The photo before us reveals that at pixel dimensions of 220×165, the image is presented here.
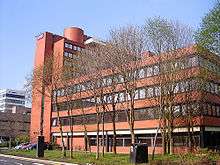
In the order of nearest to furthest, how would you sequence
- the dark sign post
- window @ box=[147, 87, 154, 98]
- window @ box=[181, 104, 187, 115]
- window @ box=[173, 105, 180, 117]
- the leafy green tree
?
the leafy green tree → the dark sign post → window @ box=[147, 87, 154, 98] → window @ box=[181, 104, 187, 115] → window @ box=[173, 105, 180, 117]

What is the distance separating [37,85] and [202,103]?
21.2 m

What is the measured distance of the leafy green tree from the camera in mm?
32062

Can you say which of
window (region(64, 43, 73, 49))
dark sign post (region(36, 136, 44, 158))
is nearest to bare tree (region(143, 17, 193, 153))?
dark sign post (region(36, 136, 44, 158))

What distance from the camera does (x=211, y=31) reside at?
1271 inches

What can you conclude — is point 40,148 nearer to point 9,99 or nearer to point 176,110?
point 176,110

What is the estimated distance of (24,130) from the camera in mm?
118000

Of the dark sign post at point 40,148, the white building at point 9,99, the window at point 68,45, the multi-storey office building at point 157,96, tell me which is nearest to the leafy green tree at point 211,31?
the multi-storey office building at point 157,96

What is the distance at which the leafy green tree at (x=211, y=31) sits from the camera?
32.1 metres

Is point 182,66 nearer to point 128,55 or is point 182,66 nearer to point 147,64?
point 147,64

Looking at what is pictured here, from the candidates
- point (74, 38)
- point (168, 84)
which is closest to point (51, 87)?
point (168, 84)

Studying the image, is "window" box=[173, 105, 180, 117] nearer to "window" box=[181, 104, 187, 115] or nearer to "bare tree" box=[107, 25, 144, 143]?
"window" box=[181, 104, 187, 115]

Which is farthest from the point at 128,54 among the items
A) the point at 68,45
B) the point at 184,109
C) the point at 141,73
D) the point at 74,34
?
the point at 74,34

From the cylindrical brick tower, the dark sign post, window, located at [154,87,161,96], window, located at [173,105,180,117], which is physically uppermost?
the cylindrical brick tower

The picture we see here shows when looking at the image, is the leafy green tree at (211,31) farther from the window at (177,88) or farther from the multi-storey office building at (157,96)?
the window at (177,88)
